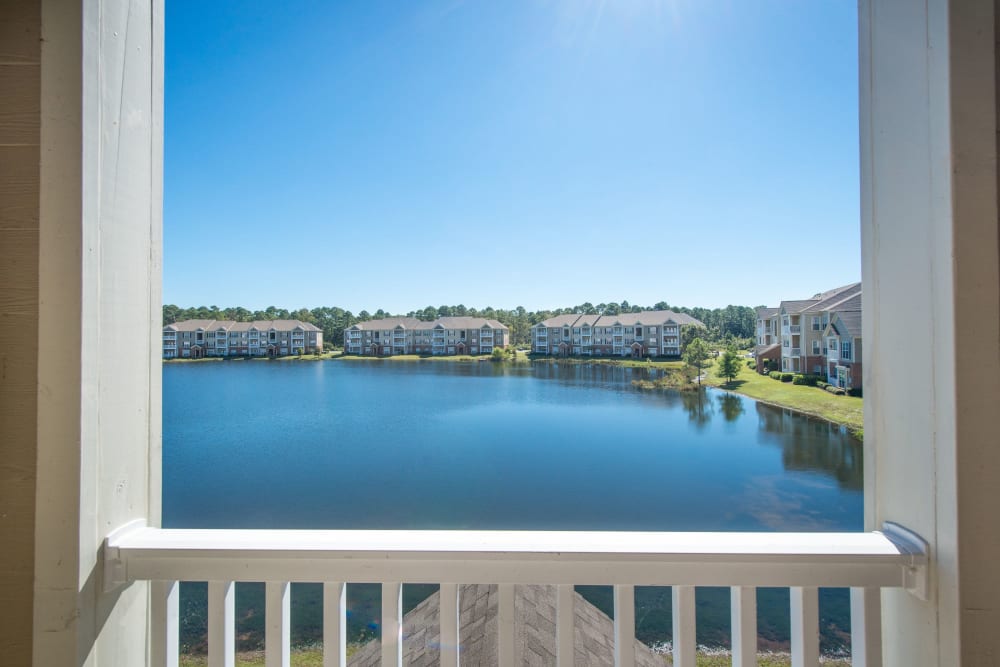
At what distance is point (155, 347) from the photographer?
91 centimetres

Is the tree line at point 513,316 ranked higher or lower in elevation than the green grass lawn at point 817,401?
higher

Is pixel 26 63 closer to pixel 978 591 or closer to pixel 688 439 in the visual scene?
pixel 978 591

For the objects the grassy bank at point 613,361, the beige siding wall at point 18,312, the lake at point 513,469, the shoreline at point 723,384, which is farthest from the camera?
the grassy bank at point 613,361

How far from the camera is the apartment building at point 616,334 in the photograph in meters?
15.4

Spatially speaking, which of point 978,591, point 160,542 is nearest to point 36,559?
point 160,542

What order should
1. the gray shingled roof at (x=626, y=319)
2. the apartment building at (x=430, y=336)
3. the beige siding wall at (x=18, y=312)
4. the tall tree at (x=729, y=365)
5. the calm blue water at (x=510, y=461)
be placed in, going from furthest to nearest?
the apartment building at (x=430, y=336) < the gray shingled roof at (x=626, y=319) < the tall tree at (x=729, y=365) < the calm blue water at (x=510, y=461) < the beige siding wall at (x=18, y=312)

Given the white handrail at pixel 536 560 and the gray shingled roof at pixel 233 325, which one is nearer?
the white handrail at pixel 536 560

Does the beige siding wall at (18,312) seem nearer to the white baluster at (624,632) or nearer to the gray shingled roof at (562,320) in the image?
the white baluster at (624,632)

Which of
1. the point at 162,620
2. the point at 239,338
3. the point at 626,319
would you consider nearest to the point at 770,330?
the point at 162,620

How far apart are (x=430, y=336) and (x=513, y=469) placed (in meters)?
12.5

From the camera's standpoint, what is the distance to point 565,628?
0.80m

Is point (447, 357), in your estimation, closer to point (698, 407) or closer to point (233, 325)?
point (233, 325)

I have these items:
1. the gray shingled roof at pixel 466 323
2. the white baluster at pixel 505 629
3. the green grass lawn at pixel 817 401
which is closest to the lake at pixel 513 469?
the green grass lawn at pixel 817 401

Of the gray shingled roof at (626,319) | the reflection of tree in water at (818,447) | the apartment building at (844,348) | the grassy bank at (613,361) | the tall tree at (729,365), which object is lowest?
the reflection of tree in water at (818,447)
